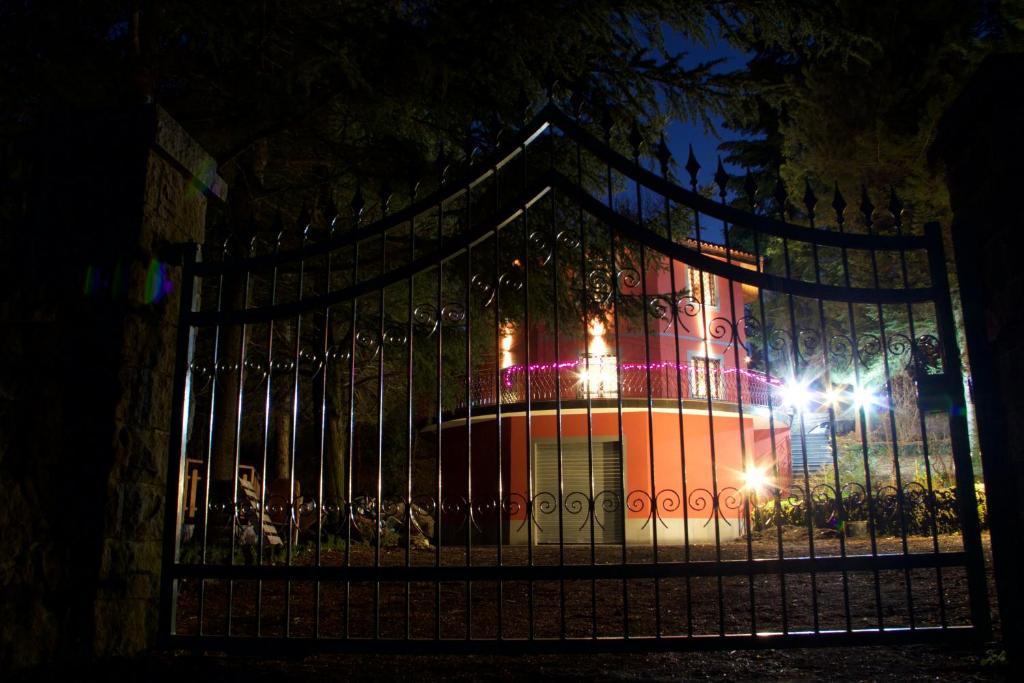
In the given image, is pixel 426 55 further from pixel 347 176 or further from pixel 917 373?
pixel 917 373

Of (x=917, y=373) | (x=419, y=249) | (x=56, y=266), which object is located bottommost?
(x=917, y=373)

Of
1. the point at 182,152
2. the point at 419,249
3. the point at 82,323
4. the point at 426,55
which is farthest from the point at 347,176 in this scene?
the point at 82,323

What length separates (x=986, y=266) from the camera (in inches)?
150

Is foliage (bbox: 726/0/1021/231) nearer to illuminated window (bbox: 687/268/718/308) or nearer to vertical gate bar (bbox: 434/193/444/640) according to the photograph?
illuminated window (bbox: 687/268/718/308)

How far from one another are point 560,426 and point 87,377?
2.56m

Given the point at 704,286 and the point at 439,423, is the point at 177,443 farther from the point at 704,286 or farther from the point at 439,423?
the point at 704,286

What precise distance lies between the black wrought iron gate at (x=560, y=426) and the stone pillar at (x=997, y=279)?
0.15 meters

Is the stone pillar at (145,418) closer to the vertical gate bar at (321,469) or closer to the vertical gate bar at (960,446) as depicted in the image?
the vertical gate bar at (321,469)

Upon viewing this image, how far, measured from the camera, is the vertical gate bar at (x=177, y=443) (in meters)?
4.07

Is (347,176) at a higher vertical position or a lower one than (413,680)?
higher

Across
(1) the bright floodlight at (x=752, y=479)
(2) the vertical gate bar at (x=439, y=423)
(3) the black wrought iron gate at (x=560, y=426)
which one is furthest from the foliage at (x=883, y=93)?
(2) the vertical gate bar at (x=439, y=423)

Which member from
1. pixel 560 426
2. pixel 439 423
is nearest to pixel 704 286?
pixel 439 423

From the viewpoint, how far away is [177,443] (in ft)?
13.9

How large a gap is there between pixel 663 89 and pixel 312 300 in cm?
582
